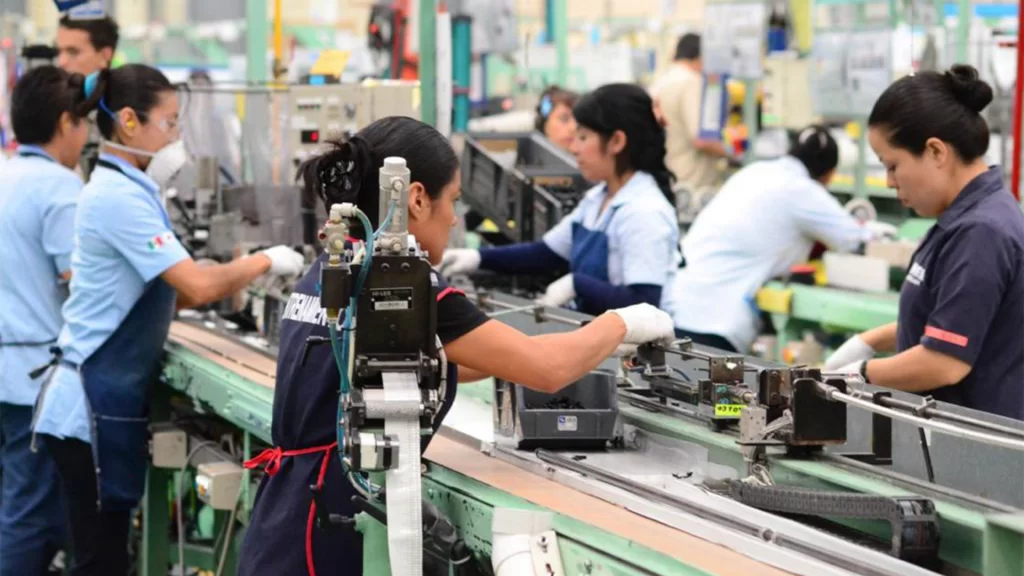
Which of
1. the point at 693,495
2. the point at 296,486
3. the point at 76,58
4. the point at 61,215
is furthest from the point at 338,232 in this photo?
the point at 76,58

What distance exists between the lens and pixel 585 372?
8.27 feet

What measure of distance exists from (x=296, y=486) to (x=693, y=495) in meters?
0.65

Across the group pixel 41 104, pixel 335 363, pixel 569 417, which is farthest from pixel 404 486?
pixel 41 104

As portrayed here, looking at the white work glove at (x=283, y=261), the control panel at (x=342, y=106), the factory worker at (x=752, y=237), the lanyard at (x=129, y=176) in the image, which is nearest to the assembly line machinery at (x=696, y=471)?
the white work glove at (x=283, y=261)

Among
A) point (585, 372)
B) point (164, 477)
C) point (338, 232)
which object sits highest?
point (338, 232)

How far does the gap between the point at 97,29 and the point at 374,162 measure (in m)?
3.36

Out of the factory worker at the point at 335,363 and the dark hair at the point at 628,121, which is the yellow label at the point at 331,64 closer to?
the dark hair at the point at 628,121

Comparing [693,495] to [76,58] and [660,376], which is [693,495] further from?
[76,58]

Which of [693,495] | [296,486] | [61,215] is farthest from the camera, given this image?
[61,215]

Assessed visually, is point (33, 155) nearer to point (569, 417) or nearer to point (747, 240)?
point (747, 240)

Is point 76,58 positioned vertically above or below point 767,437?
above

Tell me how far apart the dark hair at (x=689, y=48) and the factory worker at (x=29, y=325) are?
17.0ft

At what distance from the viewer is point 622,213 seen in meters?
3.88

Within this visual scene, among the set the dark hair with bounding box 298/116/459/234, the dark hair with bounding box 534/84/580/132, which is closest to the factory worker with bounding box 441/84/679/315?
the dark hair with bounding box 298/116/459/234
